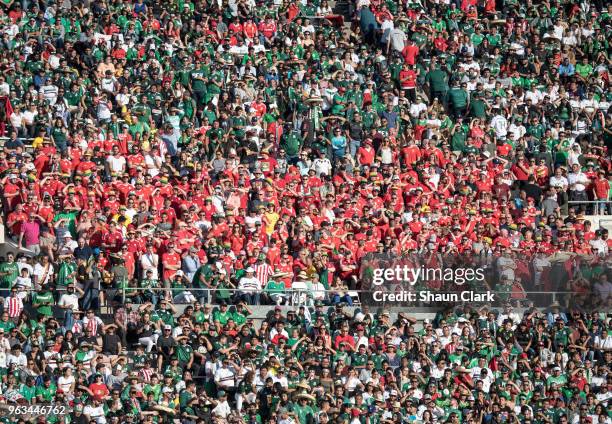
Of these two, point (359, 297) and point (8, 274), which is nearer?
point (8, 274)

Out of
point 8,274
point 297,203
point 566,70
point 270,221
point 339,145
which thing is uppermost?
point 566,70

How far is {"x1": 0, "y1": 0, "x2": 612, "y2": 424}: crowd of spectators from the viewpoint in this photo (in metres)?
28.7

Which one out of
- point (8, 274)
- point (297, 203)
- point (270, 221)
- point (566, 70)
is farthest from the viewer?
point (566, 70)

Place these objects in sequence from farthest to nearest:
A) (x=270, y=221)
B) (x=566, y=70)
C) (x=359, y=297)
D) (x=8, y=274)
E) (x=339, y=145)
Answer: (x=566, y=70), (x=339, y=145), (x=270, y=221), (x=359, y=297), (x=8, y=274)

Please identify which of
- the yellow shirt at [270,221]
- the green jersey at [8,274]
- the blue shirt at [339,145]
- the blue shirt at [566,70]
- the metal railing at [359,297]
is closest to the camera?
the green jersey at [8,274]

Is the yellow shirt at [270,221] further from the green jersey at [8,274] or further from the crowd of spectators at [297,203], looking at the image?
the green jersey at [8,274]

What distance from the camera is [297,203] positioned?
32.7 m

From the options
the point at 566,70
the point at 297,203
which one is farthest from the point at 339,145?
the point at 566,70

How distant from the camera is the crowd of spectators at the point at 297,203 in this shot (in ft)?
94.1

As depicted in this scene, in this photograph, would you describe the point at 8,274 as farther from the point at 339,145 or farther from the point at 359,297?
the point at 339,145

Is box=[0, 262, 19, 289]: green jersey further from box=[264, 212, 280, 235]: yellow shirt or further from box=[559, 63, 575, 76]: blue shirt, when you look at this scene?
box=[559, 63, 575, 76]: blue shirt

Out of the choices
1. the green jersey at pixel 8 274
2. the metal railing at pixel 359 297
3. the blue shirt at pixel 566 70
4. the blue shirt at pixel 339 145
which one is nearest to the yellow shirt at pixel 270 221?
the metal railing at pixel 359 297

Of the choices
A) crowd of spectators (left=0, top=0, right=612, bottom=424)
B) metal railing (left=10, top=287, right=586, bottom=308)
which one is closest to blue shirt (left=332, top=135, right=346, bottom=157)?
crowd of spectators (left=0, top=0, right=612, bottom=424)

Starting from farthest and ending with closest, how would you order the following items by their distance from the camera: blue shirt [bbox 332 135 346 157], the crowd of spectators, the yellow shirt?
blue shirt [bbox 332 135 346 157] < the yellow shirt < the crowd of spectators
